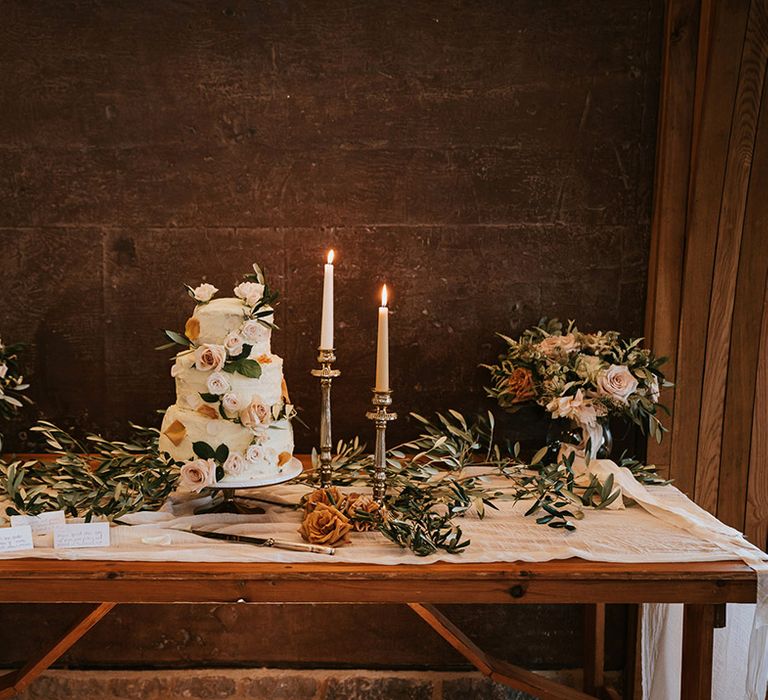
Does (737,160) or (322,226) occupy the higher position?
(737,160)

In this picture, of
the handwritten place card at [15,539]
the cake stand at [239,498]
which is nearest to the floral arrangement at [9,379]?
the handwritten place card at [15,539]

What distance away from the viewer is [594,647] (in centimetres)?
253

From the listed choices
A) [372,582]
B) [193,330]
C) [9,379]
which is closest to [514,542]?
[372,582]

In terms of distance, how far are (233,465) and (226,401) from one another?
0.16m

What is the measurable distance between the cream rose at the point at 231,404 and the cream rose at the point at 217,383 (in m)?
0.02

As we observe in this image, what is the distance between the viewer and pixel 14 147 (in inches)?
96.3

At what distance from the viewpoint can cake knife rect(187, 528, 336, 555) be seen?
170 cm

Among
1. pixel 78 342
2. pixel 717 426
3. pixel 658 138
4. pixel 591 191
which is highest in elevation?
pixel 658 138

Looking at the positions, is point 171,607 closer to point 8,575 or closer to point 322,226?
point 8,575

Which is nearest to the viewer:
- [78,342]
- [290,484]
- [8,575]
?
[8,575]

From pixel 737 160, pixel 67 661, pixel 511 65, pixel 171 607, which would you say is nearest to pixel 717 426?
pixel 737 160

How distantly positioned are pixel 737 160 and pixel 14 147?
7.89 ft

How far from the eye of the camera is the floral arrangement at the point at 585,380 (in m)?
2.14

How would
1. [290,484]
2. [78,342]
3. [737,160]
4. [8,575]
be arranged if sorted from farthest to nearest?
[78,342] → [737,160] → [290,484] → [8,575]
